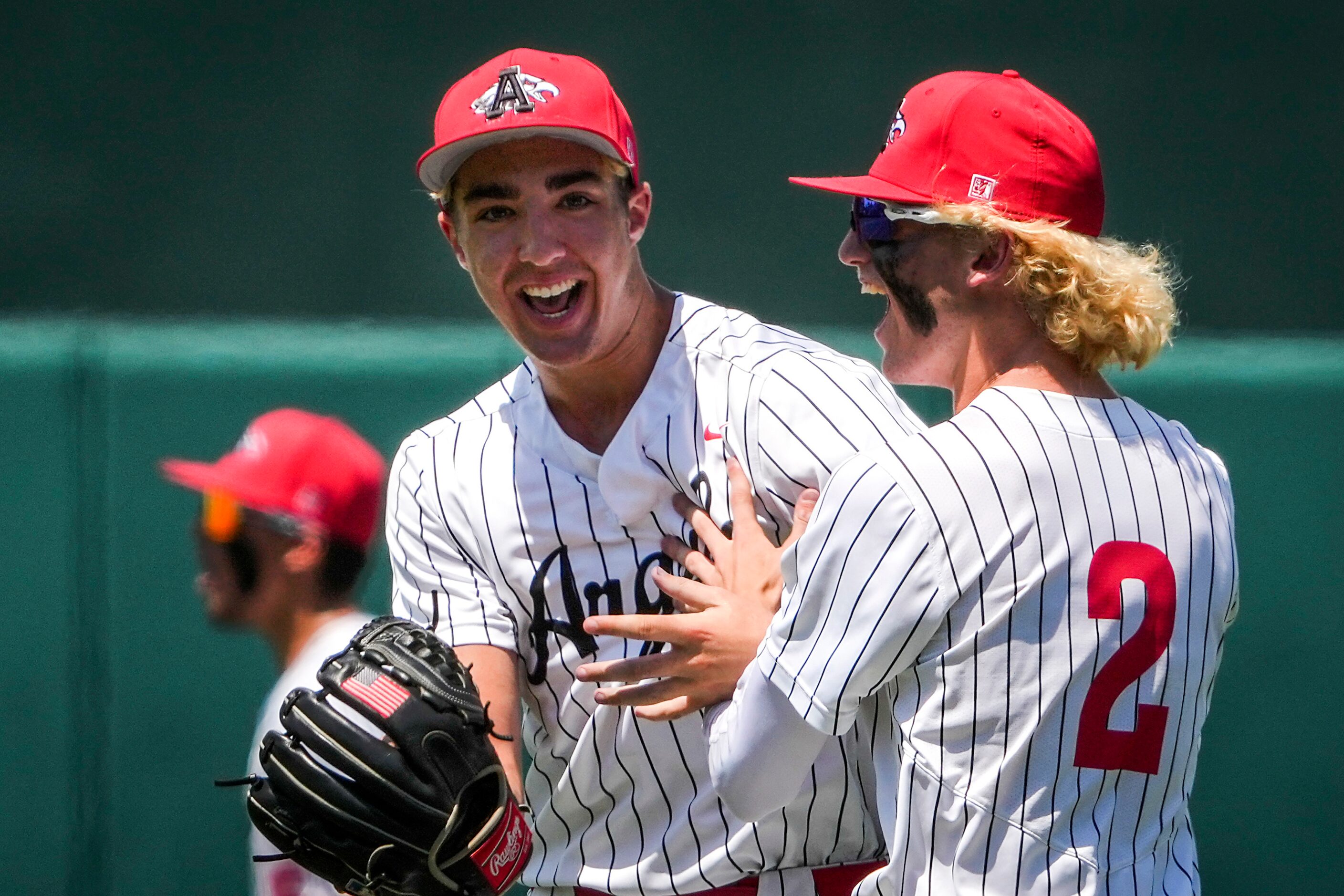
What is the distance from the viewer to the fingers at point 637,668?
1528 millimetres

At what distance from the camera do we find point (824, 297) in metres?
3.21

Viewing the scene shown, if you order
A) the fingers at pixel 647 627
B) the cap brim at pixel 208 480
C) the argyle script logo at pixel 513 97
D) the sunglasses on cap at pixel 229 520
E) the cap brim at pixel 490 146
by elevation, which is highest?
the argyle script logo at pixel 513 97

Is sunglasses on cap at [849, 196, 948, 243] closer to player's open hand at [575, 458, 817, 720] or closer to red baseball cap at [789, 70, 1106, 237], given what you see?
red baseball cap at [789, 70, 1106, 237]

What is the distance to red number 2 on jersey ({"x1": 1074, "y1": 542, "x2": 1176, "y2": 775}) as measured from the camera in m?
1.25

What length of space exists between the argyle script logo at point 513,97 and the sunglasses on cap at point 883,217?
474mm

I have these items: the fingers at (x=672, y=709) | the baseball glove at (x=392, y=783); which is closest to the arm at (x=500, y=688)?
the baseball glove at (x=392, y=783)

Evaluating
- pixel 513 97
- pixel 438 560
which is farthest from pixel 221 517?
pixel 513 97

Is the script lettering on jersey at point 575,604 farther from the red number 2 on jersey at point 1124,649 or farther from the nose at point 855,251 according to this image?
the red number 2 on jersey at point 1124,649

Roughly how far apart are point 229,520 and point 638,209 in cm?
113

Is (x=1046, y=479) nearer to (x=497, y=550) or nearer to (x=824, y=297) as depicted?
(x=497, y=550)

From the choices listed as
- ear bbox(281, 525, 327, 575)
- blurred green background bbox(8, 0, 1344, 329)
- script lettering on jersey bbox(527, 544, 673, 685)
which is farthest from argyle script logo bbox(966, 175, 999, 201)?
blurred green background bbox(8, 0, 1344, 329)

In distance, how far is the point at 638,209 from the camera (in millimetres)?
1942

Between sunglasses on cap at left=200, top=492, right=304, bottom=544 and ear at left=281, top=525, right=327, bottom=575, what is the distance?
0.02 m

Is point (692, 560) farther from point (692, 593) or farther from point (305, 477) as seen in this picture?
point (305, 477)
